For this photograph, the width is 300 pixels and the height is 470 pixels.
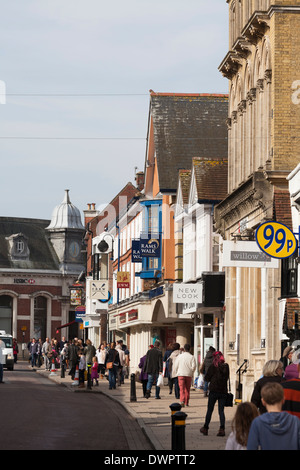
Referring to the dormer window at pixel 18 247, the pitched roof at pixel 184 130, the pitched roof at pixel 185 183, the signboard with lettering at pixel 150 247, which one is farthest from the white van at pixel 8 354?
the dormer window at pixel 18 247

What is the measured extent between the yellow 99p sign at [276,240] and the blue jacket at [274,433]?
12383 millimetres

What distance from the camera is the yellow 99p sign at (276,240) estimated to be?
68.8ft

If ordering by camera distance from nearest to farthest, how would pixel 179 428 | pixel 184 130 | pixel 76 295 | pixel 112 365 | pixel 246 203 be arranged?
pixel 179 428 < pixel 246 203 < pixel 112 365 < pixel 184 130 < pixel 76 295

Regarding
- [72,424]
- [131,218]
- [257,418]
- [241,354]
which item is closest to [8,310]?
[131,218]

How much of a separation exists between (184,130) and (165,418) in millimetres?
23758

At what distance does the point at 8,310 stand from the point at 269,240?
7885 centimetres

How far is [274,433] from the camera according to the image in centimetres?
860

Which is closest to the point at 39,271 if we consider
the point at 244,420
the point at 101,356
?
the point at 101,356

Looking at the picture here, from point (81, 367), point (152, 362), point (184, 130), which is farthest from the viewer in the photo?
point (184, 130)

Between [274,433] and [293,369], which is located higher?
[293,369]

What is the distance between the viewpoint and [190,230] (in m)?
39.4

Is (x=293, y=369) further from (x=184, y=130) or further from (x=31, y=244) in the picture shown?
(x=31, y=244)
